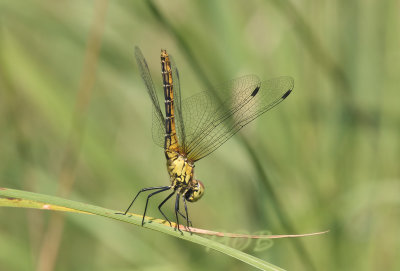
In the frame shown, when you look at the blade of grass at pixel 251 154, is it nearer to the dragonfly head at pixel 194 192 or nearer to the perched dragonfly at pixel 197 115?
the perched dragonfly at pixel 197 115

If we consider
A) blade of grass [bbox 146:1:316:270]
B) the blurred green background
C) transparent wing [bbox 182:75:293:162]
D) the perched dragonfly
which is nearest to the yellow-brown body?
the perched dragonfly

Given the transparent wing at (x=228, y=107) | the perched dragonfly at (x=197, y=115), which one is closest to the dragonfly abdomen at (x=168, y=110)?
the perched dragonfly at (x=197, y=115)

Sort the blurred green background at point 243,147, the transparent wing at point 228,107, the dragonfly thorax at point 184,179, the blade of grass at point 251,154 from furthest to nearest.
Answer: the blurred green background at point 243,147 → the dragonfly thorax at point 184,179 → the transparent wing at point 228,107 → the blade of grass at point 251,154

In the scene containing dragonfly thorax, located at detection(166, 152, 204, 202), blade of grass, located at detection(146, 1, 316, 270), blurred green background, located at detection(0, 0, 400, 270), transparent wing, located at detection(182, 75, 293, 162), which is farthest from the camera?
blurred green background, located at detection(0, 0, 400, 270)

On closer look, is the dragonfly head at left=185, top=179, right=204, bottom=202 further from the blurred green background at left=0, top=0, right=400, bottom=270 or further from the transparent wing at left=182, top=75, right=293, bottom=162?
the blurred green background at left=0, top=0, right=400, bottom=270

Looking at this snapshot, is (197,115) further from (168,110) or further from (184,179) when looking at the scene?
(184,179)

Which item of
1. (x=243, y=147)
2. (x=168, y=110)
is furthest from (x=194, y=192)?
(x=168, y=110)
